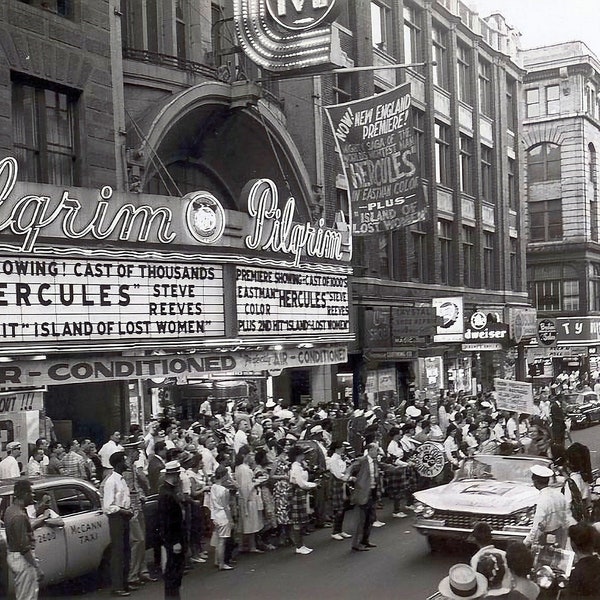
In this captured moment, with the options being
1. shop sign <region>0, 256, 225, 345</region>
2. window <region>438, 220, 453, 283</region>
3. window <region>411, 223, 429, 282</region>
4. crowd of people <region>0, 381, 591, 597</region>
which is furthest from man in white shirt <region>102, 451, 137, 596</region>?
window <region>438, 220, 453, 283</region>

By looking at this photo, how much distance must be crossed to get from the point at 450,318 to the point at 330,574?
2252 centimetres

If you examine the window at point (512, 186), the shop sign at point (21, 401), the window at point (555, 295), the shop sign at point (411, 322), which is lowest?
the shop sign at point (21, 401)

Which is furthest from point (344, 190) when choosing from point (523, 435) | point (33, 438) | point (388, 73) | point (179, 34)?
point (33, 438)

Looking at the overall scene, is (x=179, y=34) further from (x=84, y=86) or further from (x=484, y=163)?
(x=484, y=163)

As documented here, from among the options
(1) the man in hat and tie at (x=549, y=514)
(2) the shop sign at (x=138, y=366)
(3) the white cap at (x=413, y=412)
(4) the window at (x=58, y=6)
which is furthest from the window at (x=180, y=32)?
(1) the man in hat and tie at (x=549, y=514)

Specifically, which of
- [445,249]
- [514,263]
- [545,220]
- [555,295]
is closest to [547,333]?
[514,263]

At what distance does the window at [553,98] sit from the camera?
4144cm

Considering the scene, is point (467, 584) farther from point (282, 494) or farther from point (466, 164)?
point (466, 164)

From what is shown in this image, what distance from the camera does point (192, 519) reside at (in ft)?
42.8

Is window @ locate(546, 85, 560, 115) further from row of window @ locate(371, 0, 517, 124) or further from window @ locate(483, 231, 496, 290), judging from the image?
window @ locate(483, 231, 496, 290)

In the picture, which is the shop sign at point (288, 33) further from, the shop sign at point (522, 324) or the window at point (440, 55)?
the shop sign at point (522, 324)

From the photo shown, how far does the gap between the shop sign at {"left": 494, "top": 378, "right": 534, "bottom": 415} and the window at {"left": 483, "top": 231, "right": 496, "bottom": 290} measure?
77.0 ft

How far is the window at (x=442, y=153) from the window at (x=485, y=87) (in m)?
4.64

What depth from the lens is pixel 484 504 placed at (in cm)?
1241
